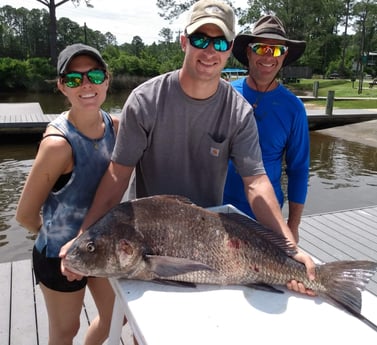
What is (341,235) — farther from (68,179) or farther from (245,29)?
(245,29)

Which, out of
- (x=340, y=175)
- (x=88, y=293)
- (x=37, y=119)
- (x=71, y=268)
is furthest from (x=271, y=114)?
(x=37, y=119)

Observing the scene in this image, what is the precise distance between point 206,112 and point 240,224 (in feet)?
2.13

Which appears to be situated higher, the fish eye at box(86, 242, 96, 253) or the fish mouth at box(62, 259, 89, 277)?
the fish eye at box(86, 242, 96, 253)

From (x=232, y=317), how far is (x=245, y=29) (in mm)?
37635

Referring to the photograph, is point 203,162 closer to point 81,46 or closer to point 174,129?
point 174,129

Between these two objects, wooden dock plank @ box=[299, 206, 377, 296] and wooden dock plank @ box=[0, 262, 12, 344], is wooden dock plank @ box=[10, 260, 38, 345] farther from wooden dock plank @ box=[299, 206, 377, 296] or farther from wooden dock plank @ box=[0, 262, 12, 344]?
wooden dock plank @ box=[299, 206, 377, 296]

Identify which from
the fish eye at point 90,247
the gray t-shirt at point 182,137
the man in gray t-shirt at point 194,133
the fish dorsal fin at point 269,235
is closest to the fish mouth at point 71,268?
the fish eye at point 90,247

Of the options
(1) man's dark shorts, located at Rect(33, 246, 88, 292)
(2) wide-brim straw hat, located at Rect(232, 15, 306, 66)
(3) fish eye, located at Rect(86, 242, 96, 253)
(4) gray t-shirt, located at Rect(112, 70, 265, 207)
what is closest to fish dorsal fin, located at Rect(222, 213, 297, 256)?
(4) gray t-shirt, located at Rect(112, 70, 265, 207)

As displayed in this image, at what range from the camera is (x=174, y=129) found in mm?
2207

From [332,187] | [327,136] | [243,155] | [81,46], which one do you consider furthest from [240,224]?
[327,136]

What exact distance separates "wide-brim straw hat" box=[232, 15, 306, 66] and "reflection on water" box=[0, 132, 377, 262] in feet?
16.9

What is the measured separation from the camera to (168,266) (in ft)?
5.72

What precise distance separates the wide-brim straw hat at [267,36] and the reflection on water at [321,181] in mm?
5139

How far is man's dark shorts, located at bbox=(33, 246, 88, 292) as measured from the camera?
2154mm
